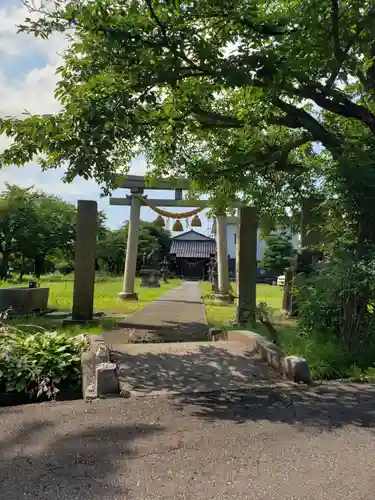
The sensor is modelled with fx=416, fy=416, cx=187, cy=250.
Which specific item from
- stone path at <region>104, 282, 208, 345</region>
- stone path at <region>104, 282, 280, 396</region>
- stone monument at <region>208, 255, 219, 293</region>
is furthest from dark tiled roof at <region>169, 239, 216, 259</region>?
stone path at <region>104, 282, 280, 396</region>

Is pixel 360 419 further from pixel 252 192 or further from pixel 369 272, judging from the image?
pixel 252 192

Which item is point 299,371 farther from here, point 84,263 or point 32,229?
point 32,229

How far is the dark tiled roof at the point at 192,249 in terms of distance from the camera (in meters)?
45.7

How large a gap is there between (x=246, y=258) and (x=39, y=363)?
6.05 metres

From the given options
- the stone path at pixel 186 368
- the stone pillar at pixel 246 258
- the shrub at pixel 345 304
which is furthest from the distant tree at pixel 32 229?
the shrub at pixel 345 304

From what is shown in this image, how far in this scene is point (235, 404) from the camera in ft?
14.1

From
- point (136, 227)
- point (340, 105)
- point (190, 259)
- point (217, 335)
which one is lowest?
point (217, 335)

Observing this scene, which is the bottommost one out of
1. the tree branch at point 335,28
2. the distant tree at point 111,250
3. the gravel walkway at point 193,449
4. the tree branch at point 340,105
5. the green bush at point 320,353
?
the gravel walkway at point 193,449

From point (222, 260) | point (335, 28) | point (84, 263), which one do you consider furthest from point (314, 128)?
point (222, 260)

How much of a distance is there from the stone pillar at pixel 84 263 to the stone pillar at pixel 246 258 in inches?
136

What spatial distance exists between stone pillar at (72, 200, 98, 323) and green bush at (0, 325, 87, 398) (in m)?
3.79

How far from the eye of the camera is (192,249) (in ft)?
154

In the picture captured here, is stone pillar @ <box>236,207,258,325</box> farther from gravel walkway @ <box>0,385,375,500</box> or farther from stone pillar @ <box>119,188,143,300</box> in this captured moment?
stone pillar @ <box>119,188,143,300</box>

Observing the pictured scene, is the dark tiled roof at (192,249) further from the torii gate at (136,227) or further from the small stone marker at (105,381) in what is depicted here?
the small stone marker at (105,381)
